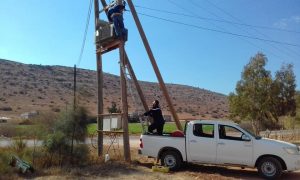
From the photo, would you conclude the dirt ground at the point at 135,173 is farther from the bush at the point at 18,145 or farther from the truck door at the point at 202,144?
the bush at the point at 18,145

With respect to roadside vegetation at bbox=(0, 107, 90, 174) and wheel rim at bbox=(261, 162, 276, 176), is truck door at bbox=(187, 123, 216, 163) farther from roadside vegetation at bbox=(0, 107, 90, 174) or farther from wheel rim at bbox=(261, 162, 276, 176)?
roadside vegetation at bbox=(0, 107, 90, 174)

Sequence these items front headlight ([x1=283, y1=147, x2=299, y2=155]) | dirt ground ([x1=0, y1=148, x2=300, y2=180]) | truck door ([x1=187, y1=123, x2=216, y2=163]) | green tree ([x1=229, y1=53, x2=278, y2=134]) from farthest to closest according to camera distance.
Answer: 1. green tree ([x1=229, y1=53, x2=278, y2=134])
2. truck door ([x1=187, y1=123, x2=216, y2=163])
3. front headlight ([x1=283, y1=147, x2=299, y2=155])
4. dirt ground ([x1=0, y1=148, x2=300, y2=180])

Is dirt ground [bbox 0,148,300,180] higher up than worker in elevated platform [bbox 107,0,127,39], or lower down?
lower down

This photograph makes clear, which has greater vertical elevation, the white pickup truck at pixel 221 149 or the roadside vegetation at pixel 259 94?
the roadside vegetation at pixel 259 94

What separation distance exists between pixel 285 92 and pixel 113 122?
48.6 ft

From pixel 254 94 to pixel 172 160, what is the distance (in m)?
12.2

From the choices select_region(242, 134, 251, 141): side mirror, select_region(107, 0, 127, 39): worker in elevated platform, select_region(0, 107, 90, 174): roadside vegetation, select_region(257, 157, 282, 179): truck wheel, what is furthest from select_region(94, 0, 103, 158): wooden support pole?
select_region(257, 157, 282, 179): truck wheel

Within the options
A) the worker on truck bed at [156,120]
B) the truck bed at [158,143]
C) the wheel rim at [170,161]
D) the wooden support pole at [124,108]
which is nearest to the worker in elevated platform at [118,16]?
the wooden support pole at [124,108]

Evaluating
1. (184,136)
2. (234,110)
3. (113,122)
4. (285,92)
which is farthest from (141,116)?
(285,92)

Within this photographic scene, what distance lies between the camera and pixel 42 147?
1565 cm

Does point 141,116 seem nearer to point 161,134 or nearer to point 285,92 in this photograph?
point 161,134

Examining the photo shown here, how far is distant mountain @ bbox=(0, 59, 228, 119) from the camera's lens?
7325 centimetres

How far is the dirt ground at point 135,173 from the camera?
13.8 m

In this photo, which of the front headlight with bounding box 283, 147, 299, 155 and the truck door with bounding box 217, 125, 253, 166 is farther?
the truck door with bounding box 217, 125, 253, 166
